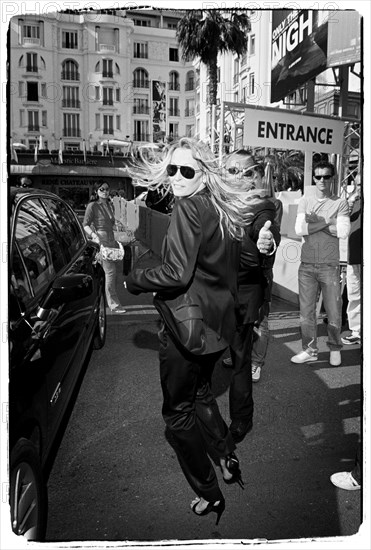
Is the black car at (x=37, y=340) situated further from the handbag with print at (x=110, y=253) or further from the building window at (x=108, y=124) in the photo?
the handbag with print at (x=110, y=253)

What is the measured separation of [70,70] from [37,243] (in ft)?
3.23

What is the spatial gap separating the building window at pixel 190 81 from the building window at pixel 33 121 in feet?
2.82

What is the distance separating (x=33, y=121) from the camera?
2117 millimetres

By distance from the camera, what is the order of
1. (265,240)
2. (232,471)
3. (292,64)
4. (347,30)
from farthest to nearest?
(292,64) → (265,240) → (232,471) → (347,30)

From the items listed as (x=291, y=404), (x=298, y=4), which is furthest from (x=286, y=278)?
(x=298, y=4)

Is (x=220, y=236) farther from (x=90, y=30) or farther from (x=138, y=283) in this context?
(x=90, y=30)

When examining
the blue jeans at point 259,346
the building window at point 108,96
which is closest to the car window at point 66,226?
the building window at point 108,96

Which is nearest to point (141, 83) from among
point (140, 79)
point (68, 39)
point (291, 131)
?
point (140, 79)

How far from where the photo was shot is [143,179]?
2.58m

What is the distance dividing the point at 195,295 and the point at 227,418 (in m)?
1.55

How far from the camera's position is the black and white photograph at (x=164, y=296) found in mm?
2016

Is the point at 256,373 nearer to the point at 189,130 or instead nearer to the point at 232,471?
the point at 232,471

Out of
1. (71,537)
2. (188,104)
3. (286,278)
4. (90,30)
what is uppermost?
(90,30)

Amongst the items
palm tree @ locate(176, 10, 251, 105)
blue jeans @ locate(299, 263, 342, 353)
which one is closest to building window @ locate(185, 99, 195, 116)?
palm tree @ locate(176, 10, 251, 105)
